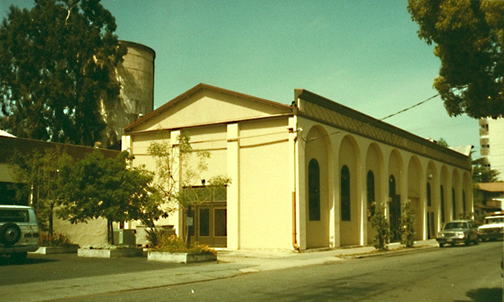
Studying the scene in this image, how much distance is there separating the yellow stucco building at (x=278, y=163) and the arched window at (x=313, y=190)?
0.18 ft

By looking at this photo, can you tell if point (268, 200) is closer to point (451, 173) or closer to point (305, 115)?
point (305, 115)

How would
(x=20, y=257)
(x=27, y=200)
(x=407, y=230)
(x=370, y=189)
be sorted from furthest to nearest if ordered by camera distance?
(x=370, y=189) → (x=407, y=230) → (x=27, y=200) → (x=20, y=257)

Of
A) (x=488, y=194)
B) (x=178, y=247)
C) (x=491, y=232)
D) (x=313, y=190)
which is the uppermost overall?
(x=488, y=194)

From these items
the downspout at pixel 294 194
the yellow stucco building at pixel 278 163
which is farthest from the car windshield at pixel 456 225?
the downspout at pixel 294 194

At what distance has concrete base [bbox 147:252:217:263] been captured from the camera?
64.3 ft

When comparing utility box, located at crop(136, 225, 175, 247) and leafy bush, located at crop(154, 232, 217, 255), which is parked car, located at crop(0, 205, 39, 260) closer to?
leafy bush, located at crop(154, 232, 217, 255)

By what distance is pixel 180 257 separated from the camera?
19.7 meters

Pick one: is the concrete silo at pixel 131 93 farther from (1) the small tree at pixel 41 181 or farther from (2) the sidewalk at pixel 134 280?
(2) the sidewalk at pixel 134 280

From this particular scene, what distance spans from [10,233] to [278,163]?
542 inches

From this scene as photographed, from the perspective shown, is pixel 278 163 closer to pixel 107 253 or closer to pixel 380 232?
pixel 380 232

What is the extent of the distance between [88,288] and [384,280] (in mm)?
7580

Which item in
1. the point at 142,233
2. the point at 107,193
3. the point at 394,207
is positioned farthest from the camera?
the point at 394,207

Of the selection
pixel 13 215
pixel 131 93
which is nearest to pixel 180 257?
pixel 13 215

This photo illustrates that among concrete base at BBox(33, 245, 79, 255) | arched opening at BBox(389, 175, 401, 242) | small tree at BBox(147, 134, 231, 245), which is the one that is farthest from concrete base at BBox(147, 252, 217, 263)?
arched opening at BBox(389, 175, 401, 242)
